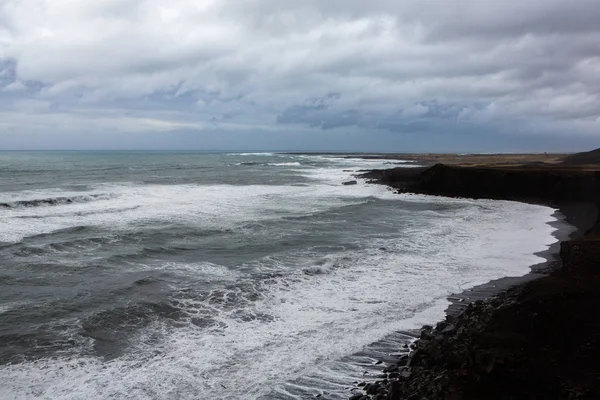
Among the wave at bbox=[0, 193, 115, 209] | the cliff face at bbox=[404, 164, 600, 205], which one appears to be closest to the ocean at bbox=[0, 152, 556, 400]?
the wave at bbox=[0, 193, 115, 209]

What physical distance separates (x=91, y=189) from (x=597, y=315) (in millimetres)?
44448

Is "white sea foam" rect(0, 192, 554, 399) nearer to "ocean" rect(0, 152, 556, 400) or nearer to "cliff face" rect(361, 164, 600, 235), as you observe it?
"ocean" rect(0, 152, 556, 400)

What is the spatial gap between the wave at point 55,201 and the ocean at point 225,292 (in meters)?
3.83

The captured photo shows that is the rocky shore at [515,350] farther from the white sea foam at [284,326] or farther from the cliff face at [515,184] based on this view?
the cliff face at [515,184]

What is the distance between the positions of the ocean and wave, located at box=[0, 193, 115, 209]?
Result: 383cm

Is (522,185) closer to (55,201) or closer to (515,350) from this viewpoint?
(515,350)

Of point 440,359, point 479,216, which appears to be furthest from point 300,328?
point 479,216

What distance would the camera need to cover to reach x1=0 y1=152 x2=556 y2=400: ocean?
9227 mm

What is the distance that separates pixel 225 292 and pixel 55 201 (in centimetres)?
2689

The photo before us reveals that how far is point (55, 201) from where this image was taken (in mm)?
35531

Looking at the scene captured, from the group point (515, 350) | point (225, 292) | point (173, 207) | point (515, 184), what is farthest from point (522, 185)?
point (515, 350)

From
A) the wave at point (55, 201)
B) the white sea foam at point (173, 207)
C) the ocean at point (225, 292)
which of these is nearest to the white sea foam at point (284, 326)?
the ocean at point (225, 292)

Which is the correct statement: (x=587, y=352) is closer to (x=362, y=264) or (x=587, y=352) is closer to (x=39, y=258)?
(x=362, y=264)

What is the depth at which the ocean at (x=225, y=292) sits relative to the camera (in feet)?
30.3
